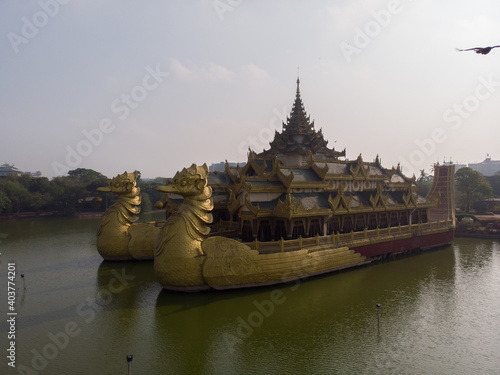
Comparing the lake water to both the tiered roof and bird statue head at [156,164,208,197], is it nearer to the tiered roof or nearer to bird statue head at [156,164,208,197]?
bird statue head at [156,164,208,197]

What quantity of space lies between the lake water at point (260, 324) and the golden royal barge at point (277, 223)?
1110 mm

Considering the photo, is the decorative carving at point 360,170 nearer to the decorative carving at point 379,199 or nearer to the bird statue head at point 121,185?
the decorative carving at point 379,199

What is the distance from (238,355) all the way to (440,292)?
1165 cm

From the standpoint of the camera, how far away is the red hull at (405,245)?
21.7 m

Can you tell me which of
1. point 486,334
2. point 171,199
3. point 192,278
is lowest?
point 486,334

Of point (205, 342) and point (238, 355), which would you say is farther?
point (205, 342)

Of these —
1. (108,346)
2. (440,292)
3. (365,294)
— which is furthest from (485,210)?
(108,346)

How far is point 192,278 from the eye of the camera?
50.7ft

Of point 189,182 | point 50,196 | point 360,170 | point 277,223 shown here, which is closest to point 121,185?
point 189,182

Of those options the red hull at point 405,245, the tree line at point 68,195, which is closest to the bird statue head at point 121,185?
the red hull at point 405,245

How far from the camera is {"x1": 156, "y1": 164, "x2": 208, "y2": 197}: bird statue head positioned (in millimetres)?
15656

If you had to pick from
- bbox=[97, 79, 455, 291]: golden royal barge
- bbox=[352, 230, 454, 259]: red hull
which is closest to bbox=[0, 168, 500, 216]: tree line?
bbox=[97, 79, 455, 291]: golden royal barge

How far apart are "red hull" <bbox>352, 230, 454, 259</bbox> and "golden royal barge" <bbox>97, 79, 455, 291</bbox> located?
0.07m

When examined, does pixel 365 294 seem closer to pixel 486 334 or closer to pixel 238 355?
pixel 486 334
